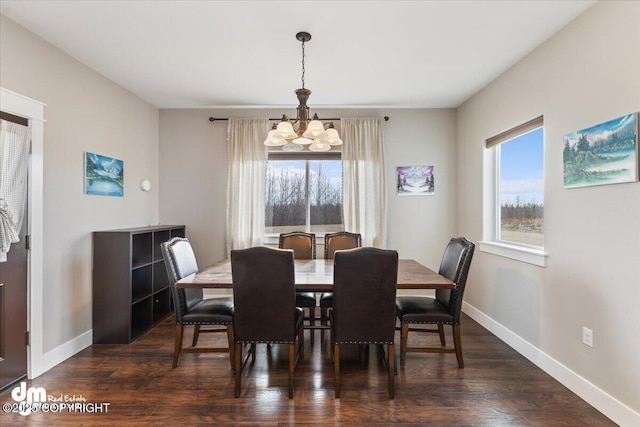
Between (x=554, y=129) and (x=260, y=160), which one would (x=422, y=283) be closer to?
(x=554, y=129)

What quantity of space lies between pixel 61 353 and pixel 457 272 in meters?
3.35

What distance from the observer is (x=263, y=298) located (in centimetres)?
217

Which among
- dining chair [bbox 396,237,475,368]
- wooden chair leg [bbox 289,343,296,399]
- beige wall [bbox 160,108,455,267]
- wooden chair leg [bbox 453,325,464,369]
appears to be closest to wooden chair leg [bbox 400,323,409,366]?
dining chair [bbox 396,237,475,368]

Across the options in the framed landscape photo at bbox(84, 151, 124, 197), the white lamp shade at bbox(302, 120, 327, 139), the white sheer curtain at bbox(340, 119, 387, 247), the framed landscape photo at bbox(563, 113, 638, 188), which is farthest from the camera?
the white sheer curtain at bbox(340, 119, 387, 247)

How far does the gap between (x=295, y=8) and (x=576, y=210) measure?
2.38 m

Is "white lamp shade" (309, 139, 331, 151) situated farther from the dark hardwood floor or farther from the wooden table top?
the dark hardwood floor

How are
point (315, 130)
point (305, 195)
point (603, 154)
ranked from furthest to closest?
point (305, 195), point (315, 130), point (603, 154)

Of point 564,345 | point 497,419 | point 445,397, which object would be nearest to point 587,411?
point 564,345

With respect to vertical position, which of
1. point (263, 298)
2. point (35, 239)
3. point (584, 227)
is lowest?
point (263, 298)

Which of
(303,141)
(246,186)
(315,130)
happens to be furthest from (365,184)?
(315,130)

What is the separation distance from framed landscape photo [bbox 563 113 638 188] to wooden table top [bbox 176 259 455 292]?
1133 millimetres

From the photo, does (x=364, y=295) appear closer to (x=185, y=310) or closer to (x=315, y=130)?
(x=315, y=130)

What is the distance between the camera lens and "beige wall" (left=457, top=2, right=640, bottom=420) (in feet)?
6.21

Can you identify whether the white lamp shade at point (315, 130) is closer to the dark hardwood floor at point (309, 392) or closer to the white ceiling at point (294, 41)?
the white ceiling at point (294, 41)
